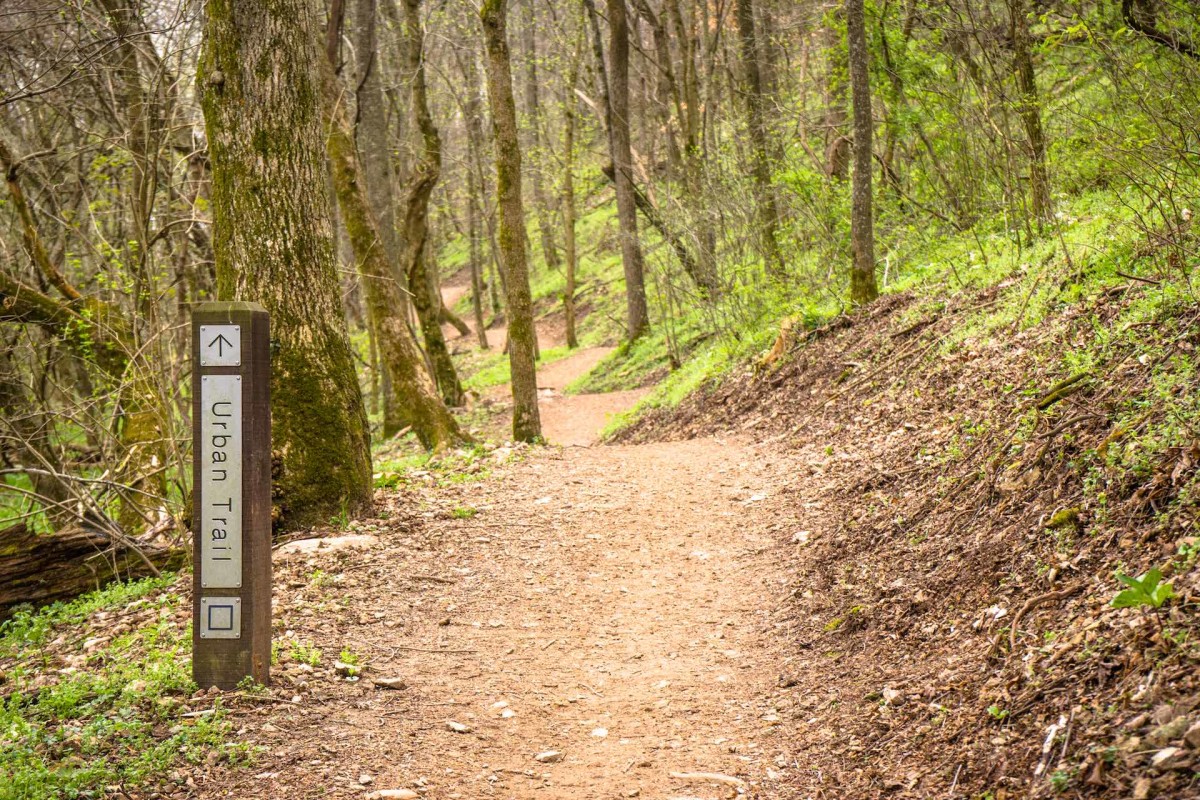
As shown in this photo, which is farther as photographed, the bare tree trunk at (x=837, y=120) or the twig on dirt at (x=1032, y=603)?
the bare tree trunk at (x=837, y=120)

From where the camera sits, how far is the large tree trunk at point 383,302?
11.0m

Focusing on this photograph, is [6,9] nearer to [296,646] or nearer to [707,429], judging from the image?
[296,646]

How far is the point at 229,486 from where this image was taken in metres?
4.11

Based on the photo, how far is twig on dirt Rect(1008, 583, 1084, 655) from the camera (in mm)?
3472

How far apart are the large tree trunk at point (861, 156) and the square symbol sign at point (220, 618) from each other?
8.85m

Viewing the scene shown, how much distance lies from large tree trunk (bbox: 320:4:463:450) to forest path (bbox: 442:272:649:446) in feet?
8.62

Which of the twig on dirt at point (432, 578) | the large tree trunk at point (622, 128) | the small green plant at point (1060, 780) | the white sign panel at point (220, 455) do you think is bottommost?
the twig on dirt at point (432, 578)

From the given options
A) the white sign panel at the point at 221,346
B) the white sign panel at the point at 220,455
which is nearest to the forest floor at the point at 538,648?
the white sign panel at the point at 220,455

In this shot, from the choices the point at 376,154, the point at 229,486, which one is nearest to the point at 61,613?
the point at 229,486

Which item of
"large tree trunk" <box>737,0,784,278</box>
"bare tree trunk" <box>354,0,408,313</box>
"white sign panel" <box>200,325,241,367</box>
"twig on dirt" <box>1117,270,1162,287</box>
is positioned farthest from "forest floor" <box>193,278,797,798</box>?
"bare tree trunk" <box>354,0,408,313</box>

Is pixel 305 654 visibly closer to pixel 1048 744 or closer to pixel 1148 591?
pixel 1048 744

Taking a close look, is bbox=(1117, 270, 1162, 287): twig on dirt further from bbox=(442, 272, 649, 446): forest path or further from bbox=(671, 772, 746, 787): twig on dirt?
bbox=(442, 272, 649, 446): forest path

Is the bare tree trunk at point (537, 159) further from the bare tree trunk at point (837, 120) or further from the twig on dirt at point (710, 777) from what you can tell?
the twig on dirt at point (710, 777)

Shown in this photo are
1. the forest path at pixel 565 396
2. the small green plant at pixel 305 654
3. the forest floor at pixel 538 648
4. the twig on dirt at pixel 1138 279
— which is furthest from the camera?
the forest path at pixel 565 396
